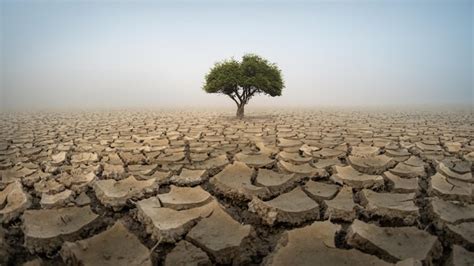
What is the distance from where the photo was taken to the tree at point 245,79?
10.8m

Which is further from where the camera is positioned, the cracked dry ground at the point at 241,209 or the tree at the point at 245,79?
the tree at the point at 245,79

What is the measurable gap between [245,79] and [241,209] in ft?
29.2

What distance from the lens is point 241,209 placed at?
7.66 ft

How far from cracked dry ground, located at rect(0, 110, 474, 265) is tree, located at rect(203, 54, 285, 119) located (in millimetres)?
7035

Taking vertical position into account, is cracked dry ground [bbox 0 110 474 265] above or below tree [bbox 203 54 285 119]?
below

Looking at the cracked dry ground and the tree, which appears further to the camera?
the tree

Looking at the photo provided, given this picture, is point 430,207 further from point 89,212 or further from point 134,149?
point 134,149

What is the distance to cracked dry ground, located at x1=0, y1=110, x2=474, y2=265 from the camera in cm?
171

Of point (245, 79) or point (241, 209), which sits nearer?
point (241, 209)

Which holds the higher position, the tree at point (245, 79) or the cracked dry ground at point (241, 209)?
the tree at point (245, 79)

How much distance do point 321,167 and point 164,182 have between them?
1602 millimetres

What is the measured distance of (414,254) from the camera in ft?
5.45

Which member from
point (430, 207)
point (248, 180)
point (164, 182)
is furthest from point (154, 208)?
point (430, 207)

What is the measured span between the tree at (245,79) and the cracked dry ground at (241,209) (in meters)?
7.04
